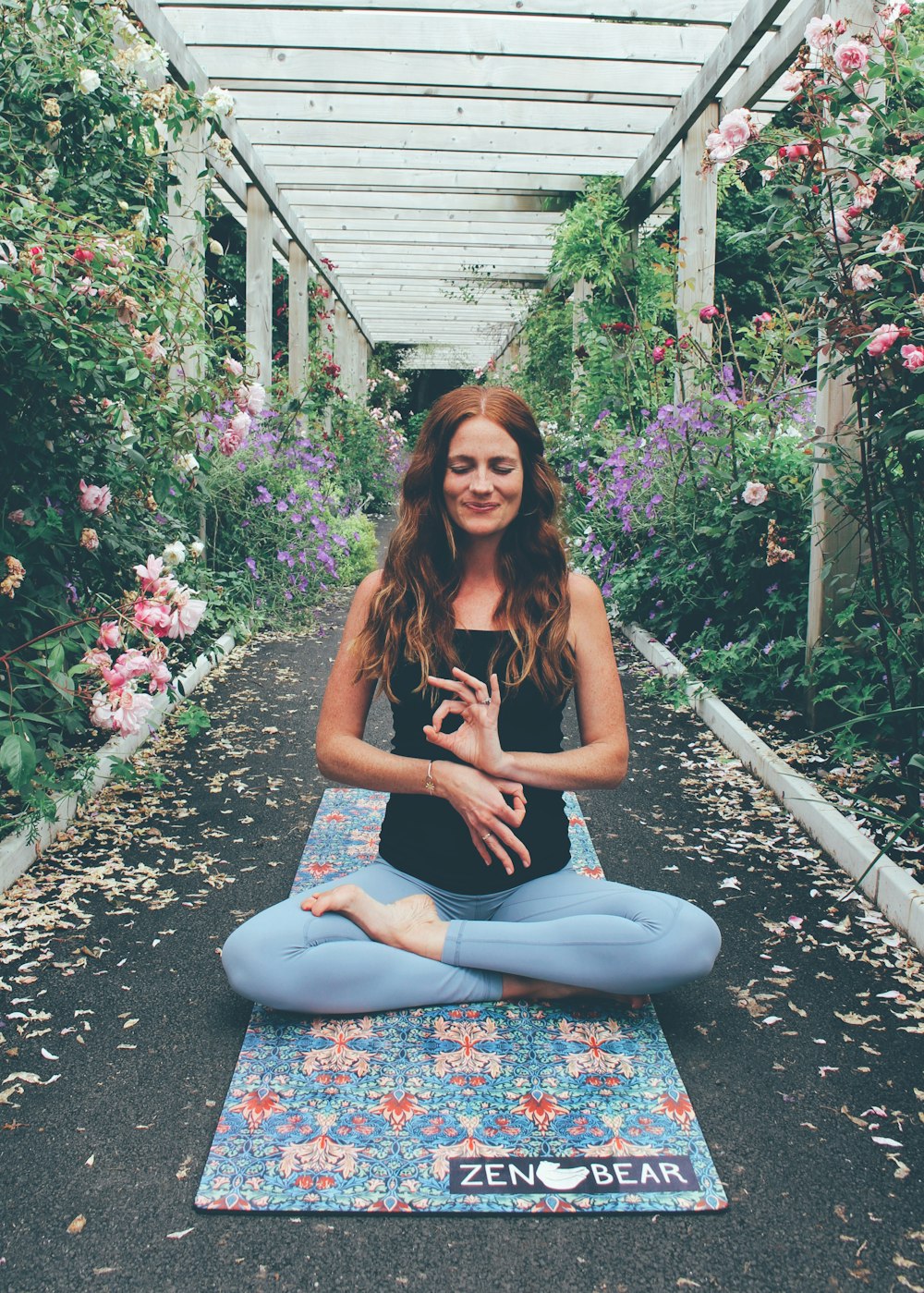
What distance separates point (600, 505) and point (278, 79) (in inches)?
115

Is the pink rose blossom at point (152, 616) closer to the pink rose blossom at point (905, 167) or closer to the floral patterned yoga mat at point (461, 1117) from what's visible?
the floral patterned yoga mat at point (461, 1117)

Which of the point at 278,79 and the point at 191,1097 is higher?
the point at 278,79

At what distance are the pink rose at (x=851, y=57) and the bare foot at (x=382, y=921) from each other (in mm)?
2183

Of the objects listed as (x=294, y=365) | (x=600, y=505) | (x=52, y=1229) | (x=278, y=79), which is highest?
(x=278, y=79)

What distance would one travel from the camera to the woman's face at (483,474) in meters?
2.24

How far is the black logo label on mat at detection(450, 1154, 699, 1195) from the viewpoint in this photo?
1639 millimetres

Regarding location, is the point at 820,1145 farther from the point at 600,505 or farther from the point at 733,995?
the point at 600,505

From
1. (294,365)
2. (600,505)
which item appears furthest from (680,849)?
(294,365)

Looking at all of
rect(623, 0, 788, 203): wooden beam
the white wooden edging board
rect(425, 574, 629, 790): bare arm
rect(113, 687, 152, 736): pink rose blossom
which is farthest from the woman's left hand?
rect(623, 0, 788, 203): wooden beam

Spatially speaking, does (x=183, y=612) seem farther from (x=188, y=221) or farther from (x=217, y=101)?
(x=188, y=221)

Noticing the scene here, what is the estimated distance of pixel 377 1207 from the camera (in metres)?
1.60

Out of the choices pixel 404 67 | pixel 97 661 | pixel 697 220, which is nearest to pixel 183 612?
pixel 97 661

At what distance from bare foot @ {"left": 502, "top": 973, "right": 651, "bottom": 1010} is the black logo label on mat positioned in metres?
0.47

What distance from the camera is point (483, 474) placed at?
2.23 metres
